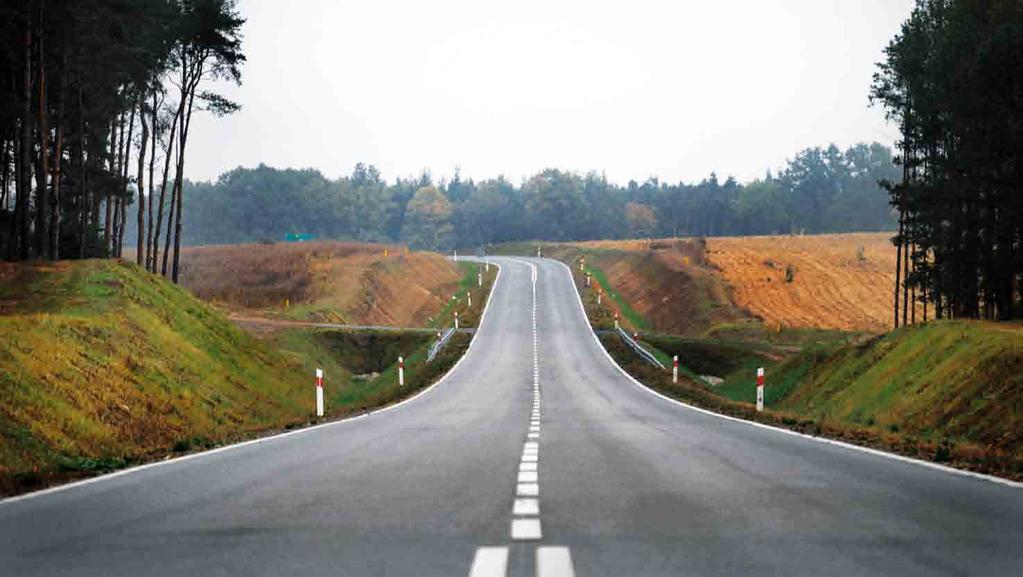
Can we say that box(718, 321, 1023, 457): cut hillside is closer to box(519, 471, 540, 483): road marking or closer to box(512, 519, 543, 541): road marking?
box(519, 471, 540, 483): road marking

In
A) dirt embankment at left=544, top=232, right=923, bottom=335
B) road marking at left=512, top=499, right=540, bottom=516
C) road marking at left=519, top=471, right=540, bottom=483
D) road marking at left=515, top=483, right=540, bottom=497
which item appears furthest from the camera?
dirt embankment at left=544, top=232, right=923, bottom=335

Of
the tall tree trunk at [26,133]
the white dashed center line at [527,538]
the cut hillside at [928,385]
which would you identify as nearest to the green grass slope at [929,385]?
the cut hillside at [928,385]

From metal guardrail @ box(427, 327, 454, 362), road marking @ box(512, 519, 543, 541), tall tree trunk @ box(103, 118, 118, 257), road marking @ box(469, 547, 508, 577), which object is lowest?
metal guardrail @ box(427, 327, 454, 362)

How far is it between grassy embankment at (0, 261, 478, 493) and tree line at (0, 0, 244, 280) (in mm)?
7029

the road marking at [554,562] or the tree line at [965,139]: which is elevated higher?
the tree line at [965,139]

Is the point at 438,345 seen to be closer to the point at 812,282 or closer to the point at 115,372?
the point at 115,372

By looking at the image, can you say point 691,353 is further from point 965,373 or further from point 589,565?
point 589,565

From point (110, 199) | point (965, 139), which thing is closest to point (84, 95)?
point (110, 199)

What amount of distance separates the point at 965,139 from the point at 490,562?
36014 mm

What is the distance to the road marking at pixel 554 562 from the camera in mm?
5781

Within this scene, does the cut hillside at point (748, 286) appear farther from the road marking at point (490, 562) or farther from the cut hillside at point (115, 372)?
the road marking at point (490, 562)

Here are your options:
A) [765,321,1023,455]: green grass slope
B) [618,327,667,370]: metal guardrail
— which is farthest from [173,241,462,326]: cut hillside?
[765,321,1023,455]: green grass slope

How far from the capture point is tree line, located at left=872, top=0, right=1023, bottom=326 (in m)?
34.0

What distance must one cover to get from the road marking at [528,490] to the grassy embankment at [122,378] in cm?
509
